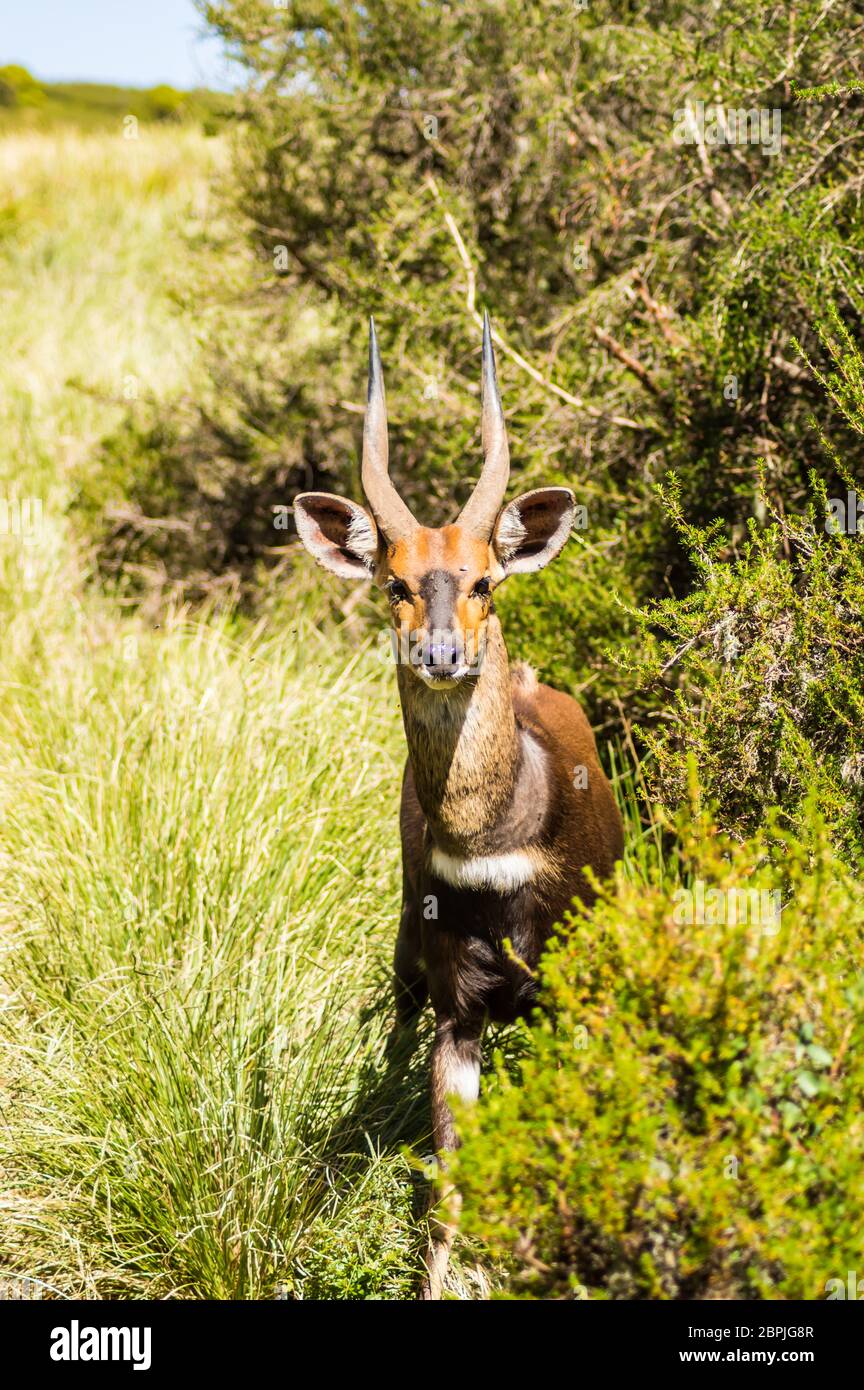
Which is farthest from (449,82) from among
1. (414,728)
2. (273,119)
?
(414,728)

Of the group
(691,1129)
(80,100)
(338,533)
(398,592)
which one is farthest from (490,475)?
(80,100)

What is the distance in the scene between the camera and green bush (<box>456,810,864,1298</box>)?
8.22 feet

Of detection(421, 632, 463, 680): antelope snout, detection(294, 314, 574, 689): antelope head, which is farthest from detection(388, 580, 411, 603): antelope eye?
detection(421, 632, 463, 680): antelope snout

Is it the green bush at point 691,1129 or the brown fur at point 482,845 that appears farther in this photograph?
the brown fur at point 482,845

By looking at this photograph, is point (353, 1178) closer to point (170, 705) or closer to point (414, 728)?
point (414, 728)

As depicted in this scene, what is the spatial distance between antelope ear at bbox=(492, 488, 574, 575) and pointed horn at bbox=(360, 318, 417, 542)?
10.4 inches

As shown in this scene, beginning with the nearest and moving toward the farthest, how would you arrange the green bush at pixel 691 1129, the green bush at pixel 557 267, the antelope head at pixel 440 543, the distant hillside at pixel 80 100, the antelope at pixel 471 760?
the green bush at pixel 691 1129, the antelope head at pixel 440 543, the antelope at pixel 471 760, the green bush at pixel 557 267, the distant hillside at pixel 80 100

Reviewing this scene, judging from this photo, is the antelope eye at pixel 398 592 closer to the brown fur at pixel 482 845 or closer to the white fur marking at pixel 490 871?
the brown fur at pixel 482 845

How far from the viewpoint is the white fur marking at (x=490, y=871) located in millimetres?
3602

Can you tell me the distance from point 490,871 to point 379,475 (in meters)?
1.07

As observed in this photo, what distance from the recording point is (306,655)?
6797 mm

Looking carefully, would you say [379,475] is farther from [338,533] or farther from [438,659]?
[438,659]

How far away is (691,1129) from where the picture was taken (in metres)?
2.65

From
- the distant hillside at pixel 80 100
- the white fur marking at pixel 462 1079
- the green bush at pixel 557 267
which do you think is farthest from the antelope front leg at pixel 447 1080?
the distant hillside at pixel 80 100
